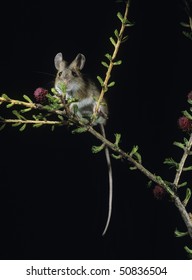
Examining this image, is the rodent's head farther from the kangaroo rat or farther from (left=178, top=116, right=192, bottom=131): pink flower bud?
(left=178, top=116, right=192, bottom=131): pink flower bud

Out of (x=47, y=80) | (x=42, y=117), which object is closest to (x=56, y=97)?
(x=42, y=117)

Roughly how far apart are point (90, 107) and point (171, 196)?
950mm

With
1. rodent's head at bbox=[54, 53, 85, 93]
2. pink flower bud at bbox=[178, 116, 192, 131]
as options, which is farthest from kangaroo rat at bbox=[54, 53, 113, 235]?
pink flower bud at bbox=[178, 116, 192, 131]

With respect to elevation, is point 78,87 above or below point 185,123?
above

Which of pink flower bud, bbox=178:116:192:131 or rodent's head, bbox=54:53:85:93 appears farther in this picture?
rodent's head, bbox=54:53:85:93

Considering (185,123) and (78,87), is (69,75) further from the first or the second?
(185,123)

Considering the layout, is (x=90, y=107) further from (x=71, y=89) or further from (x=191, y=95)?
(x=191, y=95)

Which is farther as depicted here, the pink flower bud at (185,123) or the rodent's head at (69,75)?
the rodent's head at (69,75)

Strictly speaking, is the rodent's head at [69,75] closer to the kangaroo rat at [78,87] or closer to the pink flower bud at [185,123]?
the kangaroo rat at [78,87]

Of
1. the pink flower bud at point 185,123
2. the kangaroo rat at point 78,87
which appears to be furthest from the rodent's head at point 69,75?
the pink flower bud at point 185,123

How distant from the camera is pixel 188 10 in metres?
1.23

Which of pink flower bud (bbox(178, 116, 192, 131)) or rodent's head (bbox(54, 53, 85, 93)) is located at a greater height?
rodent's head (bbox(54, 53, 85, 93))

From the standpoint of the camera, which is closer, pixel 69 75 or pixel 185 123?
pixel 185 123

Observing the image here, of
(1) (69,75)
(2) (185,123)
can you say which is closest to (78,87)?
(1) (69,75)
